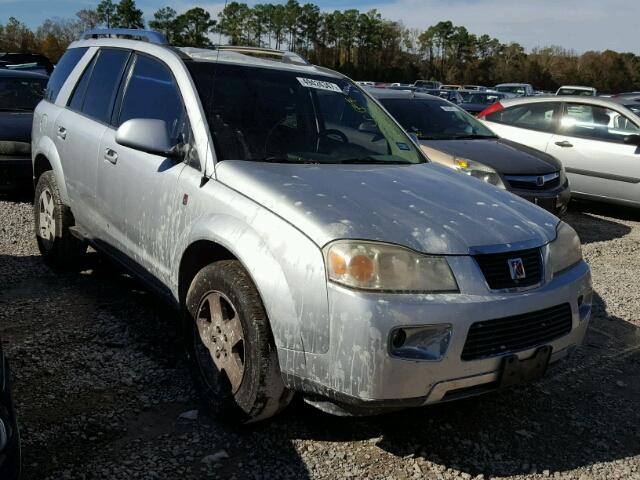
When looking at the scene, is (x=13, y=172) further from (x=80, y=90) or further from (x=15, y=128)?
(x=80, y=90)

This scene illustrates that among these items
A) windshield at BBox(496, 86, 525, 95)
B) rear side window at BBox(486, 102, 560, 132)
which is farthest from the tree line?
rear side window at BBox(486, 102, 560, 132)

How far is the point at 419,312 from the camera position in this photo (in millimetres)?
2480

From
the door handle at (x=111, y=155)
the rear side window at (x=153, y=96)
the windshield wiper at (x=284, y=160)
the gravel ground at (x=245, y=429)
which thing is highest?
the rear side window at (x=153, y=96)

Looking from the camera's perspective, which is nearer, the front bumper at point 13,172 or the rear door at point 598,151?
the front bumper at point 13,172

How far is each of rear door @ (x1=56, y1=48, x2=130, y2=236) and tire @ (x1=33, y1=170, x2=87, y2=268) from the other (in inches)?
10.2

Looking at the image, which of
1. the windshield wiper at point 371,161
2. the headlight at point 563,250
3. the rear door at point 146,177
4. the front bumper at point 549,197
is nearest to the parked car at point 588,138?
the front bumper at point 549,197

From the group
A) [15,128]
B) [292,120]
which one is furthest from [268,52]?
[15,128]

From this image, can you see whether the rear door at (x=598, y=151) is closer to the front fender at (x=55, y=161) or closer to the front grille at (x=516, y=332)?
the front grille at (x=516, y=332)

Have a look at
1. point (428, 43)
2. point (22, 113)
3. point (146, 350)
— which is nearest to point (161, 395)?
point (146, 350)

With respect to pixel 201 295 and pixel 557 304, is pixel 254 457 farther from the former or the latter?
pixel 557 304

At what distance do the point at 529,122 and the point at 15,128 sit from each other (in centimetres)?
685

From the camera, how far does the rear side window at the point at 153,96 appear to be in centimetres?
361

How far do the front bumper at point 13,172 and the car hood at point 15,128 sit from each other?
244 mm

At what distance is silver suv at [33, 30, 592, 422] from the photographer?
2523 millimetres
